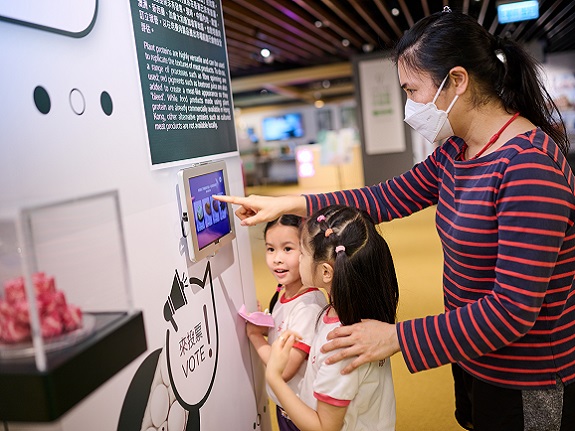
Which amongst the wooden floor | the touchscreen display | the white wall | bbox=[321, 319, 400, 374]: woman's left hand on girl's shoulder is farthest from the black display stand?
the wooden floor

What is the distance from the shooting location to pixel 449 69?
1.41 metres

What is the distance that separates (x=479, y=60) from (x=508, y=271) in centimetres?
55

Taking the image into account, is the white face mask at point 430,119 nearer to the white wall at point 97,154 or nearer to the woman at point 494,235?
the woman at point 494,235

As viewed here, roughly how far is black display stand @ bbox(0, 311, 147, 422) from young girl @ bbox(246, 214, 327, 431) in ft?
3.37

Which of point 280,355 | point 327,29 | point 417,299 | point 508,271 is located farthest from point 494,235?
point 327,29

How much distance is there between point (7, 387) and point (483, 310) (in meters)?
0.97

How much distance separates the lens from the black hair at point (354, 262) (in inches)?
58.5

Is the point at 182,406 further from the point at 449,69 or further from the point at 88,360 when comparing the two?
the point at 449,69

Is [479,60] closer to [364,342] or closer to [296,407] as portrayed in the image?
[364,342]

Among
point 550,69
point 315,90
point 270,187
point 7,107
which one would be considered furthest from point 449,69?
point 315,90

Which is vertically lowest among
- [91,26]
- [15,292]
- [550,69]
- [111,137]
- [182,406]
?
[182,406]

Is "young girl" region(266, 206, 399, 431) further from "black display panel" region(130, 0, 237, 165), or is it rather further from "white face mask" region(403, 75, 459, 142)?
"black display panel" region(130, 0, 237, 165)

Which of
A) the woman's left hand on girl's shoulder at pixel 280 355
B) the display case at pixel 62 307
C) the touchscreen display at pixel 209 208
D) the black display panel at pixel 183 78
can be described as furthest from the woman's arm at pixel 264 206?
the display case at pixel 62 307

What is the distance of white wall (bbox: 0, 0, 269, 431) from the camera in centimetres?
97
